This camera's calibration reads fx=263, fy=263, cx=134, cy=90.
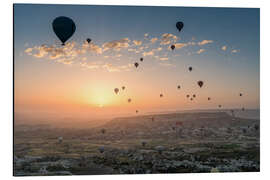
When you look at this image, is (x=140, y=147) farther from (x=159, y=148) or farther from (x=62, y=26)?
(x=62, y=26)

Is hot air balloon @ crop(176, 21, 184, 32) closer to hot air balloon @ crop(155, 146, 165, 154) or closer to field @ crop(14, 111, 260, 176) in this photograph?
field @ crop(14, 111, 260, 176)

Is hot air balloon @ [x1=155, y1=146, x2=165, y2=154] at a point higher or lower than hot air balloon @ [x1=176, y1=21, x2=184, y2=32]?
lower

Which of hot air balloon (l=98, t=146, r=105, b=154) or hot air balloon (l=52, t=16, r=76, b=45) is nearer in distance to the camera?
hot air balloon (l=52, t=16, r=76, b=45)

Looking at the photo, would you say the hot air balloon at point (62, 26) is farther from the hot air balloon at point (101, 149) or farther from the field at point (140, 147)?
the hot air balloon at point (101, 149)

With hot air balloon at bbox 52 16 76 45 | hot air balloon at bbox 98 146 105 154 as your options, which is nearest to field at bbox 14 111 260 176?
hot air balloon at bbox 98 146 105 154

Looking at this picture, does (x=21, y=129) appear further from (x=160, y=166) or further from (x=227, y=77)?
(x=227, y=77)

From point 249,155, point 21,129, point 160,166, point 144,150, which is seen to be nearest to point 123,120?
point 144,150

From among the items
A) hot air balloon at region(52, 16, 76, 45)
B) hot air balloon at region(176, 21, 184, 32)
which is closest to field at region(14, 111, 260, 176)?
hot air balloon at region(52, 16, 76, 45)

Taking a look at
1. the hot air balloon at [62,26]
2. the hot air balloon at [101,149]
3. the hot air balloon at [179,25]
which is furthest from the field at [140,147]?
the hot air balloon at [179,25]

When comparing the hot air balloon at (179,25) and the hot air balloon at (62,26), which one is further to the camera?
the hot air balloon at (179,25)

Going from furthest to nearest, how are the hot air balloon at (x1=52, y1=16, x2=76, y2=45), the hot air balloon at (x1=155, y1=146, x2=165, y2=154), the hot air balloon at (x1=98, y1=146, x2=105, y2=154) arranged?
the hot air balloon at (x1=155, y1=146, x2=165, y2=154)
the hot air balloon at (x1=98, y1=146, x2=105, y2=154)
the hot air balloon at (x1=52, y1=16, x2=76, y2=45)

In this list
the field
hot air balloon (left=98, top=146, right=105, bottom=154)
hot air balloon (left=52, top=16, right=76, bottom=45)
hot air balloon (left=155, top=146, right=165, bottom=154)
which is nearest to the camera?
the field
